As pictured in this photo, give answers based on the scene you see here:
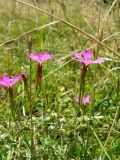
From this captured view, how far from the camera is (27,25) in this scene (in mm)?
3447

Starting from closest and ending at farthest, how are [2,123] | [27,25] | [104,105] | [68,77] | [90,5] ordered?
[2,123]
[104,105]
[68,77]
[27,25]
[90,5]

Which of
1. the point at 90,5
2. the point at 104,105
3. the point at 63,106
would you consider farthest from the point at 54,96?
the point at 90,5

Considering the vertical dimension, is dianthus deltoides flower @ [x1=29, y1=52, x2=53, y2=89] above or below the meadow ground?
above

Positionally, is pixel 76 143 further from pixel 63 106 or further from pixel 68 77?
pixel 68 77

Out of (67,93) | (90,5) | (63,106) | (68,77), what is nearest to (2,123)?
(63,106)

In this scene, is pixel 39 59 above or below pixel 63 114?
above

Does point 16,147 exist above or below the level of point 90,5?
below

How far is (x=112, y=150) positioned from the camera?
3.78 feet

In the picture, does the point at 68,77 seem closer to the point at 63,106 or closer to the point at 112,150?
the point at 63,106

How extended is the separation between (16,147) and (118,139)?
0.32 m

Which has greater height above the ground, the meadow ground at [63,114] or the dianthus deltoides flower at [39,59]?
the dianthus deltoides flower at [39,59]

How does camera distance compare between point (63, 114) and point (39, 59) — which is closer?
point (39, 59)

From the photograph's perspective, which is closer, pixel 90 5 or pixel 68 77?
pixel 68 77

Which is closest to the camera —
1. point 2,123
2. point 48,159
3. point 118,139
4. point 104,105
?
point 48,159
